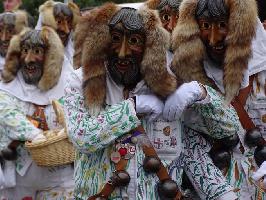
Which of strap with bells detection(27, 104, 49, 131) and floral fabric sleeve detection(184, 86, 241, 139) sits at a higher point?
floral fabric sleeve detection(184, 86, 241, 139)

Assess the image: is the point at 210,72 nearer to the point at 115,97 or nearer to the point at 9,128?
the point at 115,97

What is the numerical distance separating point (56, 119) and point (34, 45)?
771 millimetres

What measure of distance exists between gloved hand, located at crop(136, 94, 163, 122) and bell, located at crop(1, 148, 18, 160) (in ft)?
9.29

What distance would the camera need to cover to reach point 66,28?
32.4 ft

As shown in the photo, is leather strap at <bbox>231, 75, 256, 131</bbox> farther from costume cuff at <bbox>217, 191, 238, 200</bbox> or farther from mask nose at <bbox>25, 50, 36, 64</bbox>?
mask nose at <bbox>25, 50, 36, 64</bbox>

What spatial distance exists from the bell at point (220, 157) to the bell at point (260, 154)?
0.26 m

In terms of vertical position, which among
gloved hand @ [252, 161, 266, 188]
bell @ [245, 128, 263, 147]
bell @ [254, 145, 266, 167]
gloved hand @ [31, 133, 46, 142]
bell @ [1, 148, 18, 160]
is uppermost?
bell @ [245, 128, 263, 147]

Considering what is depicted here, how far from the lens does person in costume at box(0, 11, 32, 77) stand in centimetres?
964

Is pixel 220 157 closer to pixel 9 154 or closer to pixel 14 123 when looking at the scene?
pixel 14 123

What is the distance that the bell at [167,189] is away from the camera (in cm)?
450

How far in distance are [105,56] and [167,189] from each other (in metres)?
0.83

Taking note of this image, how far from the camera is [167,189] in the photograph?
14.7 feet

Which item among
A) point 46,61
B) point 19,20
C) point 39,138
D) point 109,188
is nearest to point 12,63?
point 46,61

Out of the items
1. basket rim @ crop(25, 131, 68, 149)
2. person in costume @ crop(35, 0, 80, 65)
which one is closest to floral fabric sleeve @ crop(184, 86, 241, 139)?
basket rim @ crop(25, 131, 68, 149)
